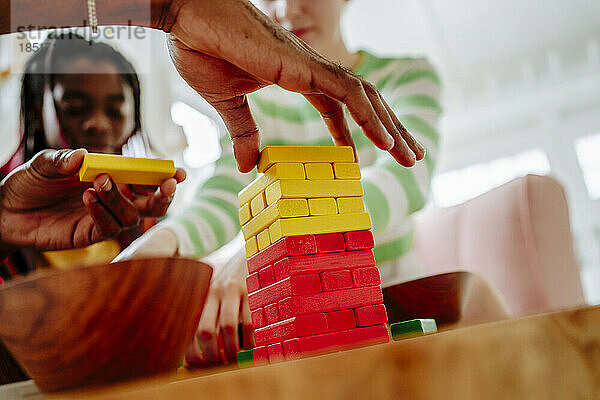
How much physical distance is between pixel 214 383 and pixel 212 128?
36 centimetres

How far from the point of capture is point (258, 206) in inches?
17.5

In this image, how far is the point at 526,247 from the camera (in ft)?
2.89

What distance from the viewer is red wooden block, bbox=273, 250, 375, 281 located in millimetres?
396

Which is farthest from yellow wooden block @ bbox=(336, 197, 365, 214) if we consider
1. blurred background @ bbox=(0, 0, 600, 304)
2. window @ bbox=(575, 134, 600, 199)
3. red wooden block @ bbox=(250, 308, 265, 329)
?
window @ bbox=(575, 134, 600, 199)

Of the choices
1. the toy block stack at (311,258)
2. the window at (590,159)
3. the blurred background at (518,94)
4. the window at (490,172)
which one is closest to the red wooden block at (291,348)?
the toy block stack at (311,258)

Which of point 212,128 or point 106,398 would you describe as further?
point 212,128

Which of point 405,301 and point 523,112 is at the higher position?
point 523,112

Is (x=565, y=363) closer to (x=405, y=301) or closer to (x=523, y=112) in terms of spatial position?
(x=405, y=301)

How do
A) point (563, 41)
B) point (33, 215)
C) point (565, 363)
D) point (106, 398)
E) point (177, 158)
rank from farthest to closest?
point (563, 41) → point (177, 158) → point (33, 215) → point (565, 363) → point (106, 398)

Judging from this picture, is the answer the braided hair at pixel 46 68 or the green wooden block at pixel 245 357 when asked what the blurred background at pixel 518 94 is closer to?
the braided hair at pixel 46 68

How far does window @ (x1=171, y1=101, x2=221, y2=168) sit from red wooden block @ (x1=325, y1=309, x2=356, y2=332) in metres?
0.25

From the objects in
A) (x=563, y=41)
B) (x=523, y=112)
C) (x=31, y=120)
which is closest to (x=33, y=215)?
(x=31, y=120)

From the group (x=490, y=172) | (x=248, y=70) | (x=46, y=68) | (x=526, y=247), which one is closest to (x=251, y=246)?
(x=248, y=70)

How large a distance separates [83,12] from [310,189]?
0.21 m
